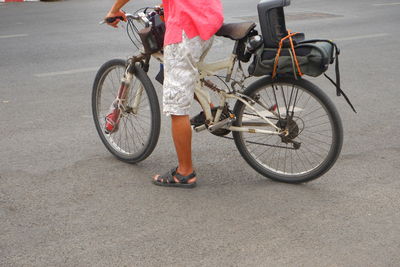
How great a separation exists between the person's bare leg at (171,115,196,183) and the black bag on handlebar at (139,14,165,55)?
19.6 inches

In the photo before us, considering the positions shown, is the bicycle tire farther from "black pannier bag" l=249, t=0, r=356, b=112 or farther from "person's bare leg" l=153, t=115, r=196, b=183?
"black pannier bag" l=249, t=0, r=356, b=112

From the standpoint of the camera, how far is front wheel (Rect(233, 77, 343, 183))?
4117mm

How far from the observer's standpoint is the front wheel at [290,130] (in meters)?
4.12

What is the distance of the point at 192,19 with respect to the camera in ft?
12.8

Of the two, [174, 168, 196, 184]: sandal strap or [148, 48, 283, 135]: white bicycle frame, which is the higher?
[148, 48, 283, 135]: white bicycle frame

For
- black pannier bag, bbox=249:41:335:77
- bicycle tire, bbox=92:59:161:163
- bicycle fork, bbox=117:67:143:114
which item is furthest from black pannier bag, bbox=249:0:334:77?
bicycle fork, bbox=117:67:143:114

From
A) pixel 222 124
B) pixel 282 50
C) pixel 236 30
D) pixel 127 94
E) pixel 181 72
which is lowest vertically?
Answer: pixel 222 124

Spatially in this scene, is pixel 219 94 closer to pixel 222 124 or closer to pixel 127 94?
pixel 222 124

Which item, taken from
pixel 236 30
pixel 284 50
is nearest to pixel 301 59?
pixel 284 50

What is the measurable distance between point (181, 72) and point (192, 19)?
354mm

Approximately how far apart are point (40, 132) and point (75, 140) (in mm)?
422

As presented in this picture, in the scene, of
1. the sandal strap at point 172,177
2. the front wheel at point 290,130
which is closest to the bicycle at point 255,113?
the front wheel at point 290,130

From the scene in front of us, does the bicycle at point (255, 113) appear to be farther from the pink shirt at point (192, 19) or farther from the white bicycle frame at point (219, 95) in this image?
the pink shirt at point (192, 19)

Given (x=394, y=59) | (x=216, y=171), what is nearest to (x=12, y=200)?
(x=216, y=171)
